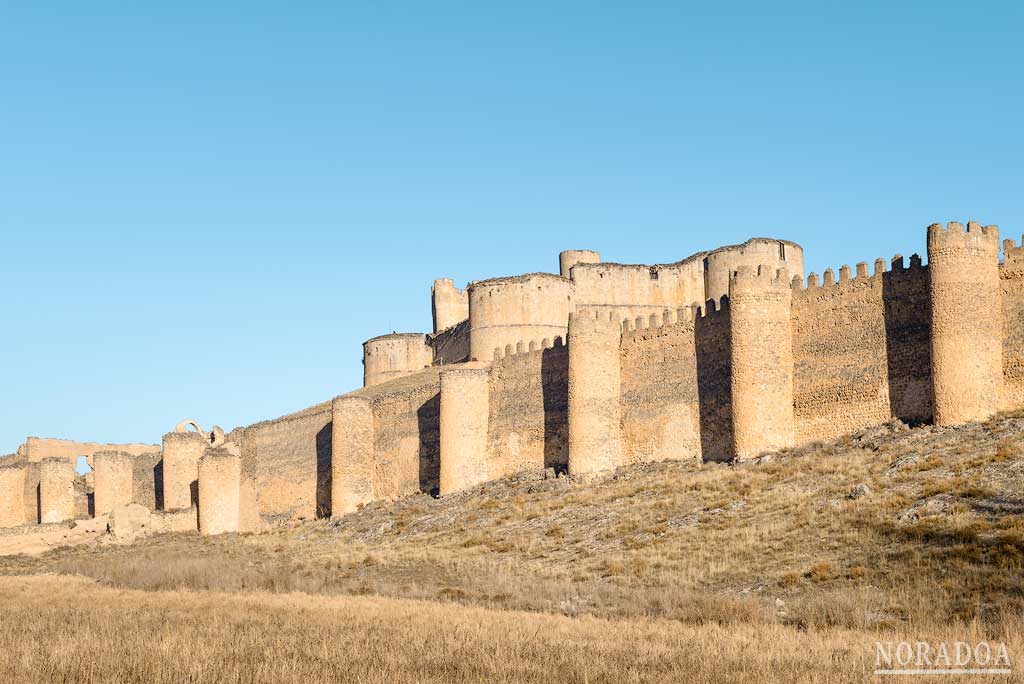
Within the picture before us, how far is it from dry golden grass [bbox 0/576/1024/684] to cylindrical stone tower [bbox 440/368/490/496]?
58.4ft

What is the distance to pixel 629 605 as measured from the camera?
18.3 m

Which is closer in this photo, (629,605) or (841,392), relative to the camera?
(629,605)

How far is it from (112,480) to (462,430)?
16564mm

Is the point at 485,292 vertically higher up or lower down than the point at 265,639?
higher up

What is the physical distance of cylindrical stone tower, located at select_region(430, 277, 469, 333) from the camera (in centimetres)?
5634

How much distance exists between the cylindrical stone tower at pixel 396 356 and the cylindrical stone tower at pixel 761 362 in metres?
25.8

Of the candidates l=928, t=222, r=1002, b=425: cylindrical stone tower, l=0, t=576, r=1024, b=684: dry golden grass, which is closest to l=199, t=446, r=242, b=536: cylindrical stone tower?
l=0, t=576, r=1024, b=684: dry golden grass

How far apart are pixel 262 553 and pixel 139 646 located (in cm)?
1855

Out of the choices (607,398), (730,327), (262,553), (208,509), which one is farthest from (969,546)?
(208,509)

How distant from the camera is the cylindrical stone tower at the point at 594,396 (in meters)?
33.2

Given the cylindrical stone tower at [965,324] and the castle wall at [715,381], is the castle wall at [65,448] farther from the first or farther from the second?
the cylindrical stone tower at [965,324]

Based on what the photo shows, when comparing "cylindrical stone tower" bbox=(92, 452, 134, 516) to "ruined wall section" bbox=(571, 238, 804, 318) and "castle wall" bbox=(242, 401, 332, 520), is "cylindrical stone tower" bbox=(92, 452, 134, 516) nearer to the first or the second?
"castle wall" bbox=(242, 401, 332, 520)

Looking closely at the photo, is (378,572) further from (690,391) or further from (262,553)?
(690,391)

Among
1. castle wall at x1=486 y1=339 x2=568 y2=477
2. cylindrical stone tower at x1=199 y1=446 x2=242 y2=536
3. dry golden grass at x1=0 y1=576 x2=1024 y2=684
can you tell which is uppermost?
castle wall at x1=486 y1=339 x2=568 y2=477
